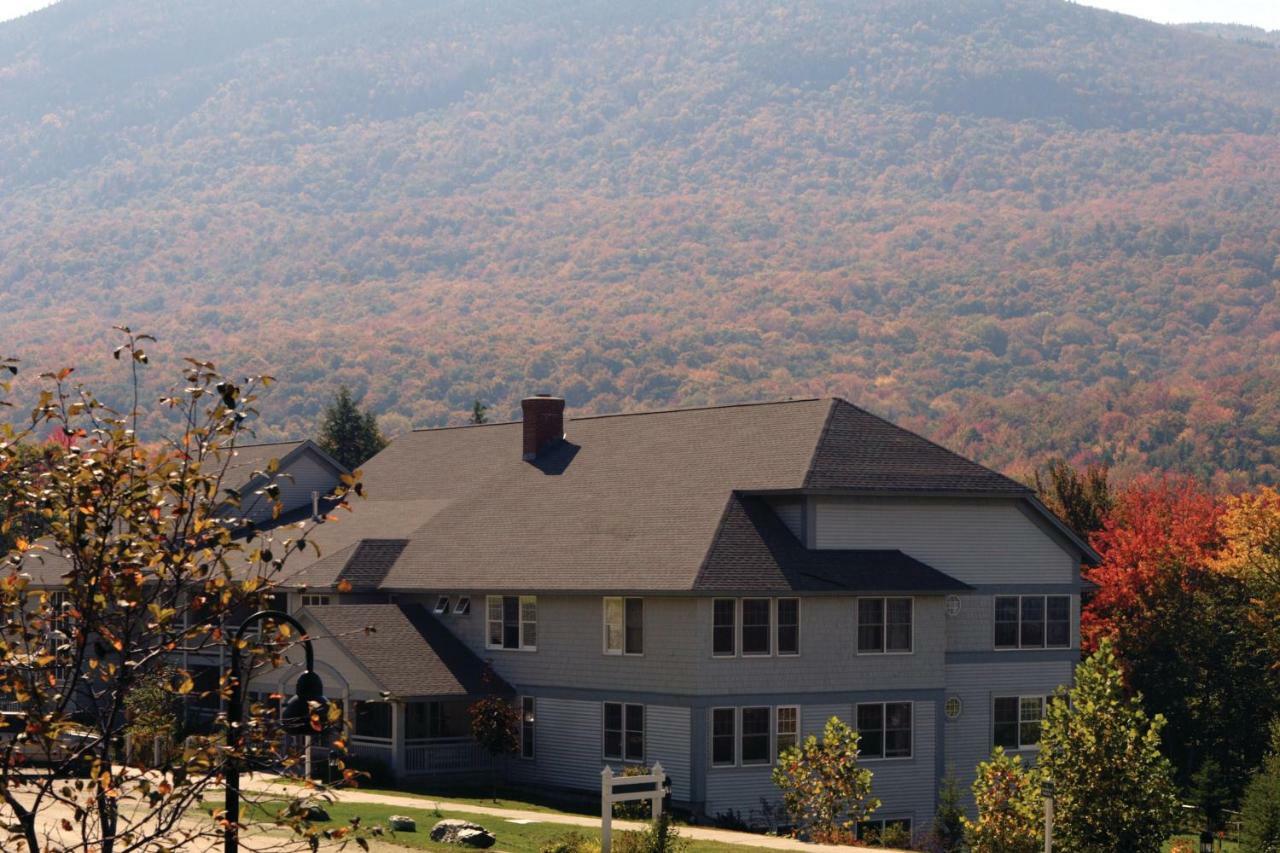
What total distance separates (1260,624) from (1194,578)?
501 centimetres

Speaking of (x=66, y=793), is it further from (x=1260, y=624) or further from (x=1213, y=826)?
(x=1260, y=624)

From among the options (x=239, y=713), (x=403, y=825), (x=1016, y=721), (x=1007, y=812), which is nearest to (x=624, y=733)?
(x=403, y=825)

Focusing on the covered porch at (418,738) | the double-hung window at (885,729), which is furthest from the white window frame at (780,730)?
the covered porch at (418,738)

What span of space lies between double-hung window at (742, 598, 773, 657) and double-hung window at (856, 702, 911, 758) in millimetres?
3195

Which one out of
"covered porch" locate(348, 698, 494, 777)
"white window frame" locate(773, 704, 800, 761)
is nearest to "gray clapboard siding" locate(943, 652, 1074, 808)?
"white window frame" locate(773, 704, 800, 761)

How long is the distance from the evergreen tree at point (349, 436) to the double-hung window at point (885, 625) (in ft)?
163

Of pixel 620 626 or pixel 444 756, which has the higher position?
pixel 620 626

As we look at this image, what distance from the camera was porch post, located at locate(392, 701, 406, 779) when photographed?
5166 centimetres

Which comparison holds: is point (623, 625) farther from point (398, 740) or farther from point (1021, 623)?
point (1021, 623)

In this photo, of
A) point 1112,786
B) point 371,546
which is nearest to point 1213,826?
point 1112,786

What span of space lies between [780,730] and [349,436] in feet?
174

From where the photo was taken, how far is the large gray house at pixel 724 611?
48.9 m

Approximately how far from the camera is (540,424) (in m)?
Result: 62.1

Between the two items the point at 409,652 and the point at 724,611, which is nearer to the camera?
the point at 724,611
